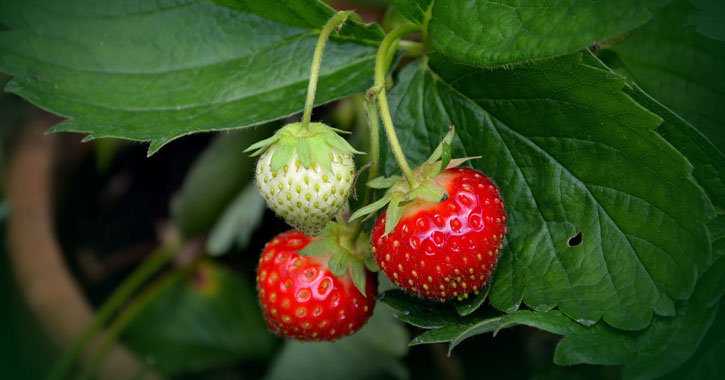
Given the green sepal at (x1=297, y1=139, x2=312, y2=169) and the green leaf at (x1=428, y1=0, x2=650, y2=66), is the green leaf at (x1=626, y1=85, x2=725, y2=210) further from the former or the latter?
the green sepal at (x1=297, y1=139, x2=312, y2=169)

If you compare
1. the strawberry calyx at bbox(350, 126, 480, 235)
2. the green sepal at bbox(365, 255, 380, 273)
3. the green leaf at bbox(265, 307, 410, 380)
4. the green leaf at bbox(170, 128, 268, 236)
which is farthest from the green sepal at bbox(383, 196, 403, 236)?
the green leaf at bbox(170, 128, 268, 236)

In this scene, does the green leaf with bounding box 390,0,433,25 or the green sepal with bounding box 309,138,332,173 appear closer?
the green sepal with bounding box 309,138,332,173

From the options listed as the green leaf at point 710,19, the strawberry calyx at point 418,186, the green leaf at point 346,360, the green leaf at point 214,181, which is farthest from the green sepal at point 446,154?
the green leaf at point 214,181

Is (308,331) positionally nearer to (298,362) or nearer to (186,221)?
(298,362)

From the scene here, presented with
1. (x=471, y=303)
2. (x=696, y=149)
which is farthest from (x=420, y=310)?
(x=696, y=149)

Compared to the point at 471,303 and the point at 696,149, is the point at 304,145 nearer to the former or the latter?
the point at 471,303

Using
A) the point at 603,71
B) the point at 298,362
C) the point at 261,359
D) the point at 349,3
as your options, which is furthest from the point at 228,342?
the point at 603,71
